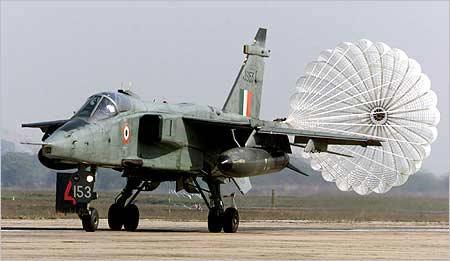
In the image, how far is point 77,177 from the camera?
2127 centimetres

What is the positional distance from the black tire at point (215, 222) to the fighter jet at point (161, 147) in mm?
25

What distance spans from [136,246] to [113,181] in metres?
30.4

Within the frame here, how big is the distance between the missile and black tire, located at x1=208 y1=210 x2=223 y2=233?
4.86 feet

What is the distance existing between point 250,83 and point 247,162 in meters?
5.67

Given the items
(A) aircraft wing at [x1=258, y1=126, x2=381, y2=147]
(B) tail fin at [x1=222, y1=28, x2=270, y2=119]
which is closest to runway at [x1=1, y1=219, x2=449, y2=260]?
(A) aircraft wing at [x1=258, y1=126, x2=381, y2=147]

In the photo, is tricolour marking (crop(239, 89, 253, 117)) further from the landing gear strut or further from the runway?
the runway

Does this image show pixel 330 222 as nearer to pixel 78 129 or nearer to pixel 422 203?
pixel 422 203

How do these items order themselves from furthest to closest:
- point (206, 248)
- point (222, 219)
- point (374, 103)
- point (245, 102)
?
1. point (374, 103)
2. point (245, 102)
3. point (222, 219)
4. point (206, 248)

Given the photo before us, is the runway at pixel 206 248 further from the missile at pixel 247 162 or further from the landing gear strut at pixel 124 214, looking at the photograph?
the landing gear strut at pixel 124 214

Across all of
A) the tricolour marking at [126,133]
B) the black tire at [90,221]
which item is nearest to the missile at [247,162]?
the tricolour marking at [126,133]

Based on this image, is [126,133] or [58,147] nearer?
[58,147]

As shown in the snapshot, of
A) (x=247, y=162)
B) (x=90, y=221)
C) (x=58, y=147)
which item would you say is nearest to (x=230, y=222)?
(x=247, y=162)

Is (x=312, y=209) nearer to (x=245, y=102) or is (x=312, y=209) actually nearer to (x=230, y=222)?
(x=245, y=102)

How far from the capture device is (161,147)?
76.9ft
